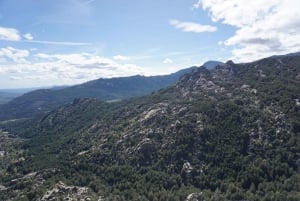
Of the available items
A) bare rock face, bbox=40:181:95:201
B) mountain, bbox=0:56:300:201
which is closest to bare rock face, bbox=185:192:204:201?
mountain, bbox=0:56:300:201

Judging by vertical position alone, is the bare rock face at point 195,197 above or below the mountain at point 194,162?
below

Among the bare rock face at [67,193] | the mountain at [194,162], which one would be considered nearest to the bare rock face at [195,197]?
the mountain at [194,162]

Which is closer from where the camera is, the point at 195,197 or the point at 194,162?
the point at 195,197

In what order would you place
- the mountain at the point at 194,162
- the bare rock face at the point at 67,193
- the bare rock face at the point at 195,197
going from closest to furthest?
the bare rock face at the point at 195,197 < the bare rock face at the point at 67,193 < the mountain at the point at 194,162

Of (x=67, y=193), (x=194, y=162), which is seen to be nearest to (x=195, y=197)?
(x=194, y=162)

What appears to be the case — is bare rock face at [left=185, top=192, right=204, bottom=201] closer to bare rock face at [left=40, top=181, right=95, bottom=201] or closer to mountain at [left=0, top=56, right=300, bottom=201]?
mountain at [left=0, top=56, right=300, bottom=201]

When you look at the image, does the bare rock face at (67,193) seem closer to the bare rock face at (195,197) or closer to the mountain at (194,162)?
the mountain at (194,162)

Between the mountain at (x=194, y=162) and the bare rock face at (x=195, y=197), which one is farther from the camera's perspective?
the mountain at (x=194, y=162)

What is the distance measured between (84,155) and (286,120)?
4403 inches

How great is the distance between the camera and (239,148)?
523 ft

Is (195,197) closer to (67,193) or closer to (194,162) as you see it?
(194,162)

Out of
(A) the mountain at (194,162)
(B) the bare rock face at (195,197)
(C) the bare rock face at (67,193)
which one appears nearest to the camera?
(B) the bare rock face at (195,197)

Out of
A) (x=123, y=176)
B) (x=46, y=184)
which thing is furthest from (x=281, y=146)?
(x=46, y=184)

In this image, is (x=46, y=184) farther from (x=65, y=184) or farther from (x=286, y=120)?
(x=286, y=120)
